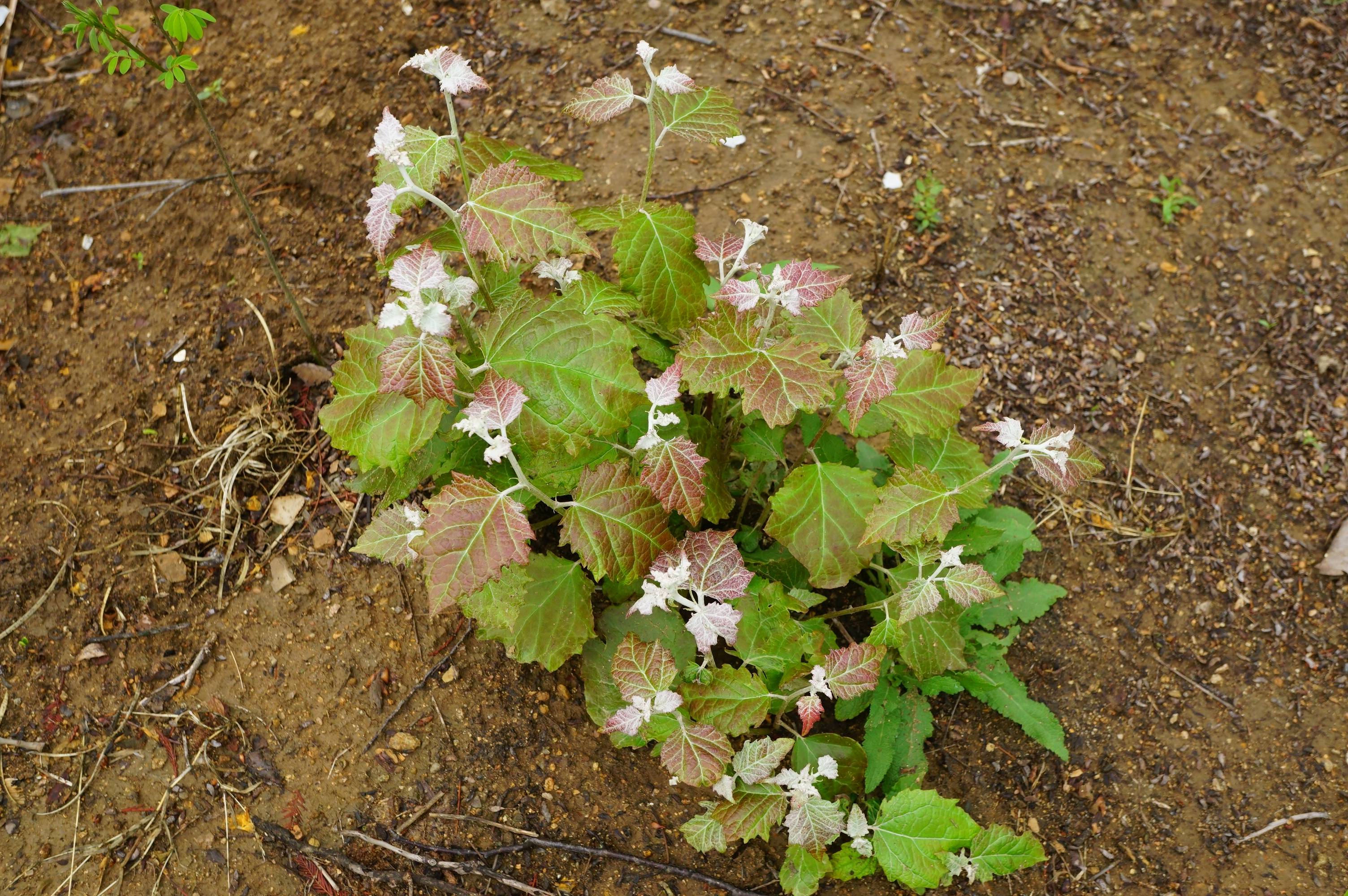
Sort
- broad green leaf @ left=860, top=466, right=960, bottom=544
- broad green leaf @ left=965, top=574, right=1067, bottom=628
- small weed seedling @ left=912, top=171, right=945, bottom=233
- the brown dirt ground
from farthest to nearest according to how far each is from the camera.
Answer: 1. small weed seedling @ left=912, top=171, right=945, bottom=233
2. broad green leaf @ left=965, top=574, right=1067, bottom=628
3. the brown dirt ground
4. broad green leaf @ left=860, top=466, right=960, bottom=544

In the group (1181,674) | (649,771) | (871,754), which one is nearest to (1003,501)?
(1181,674)

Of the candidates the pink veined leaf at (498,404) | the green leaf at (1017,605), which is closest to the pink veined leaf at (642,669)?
the pink veined leaf at (498,404)

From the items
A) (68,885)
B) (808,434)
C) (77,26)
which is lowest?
(68,885)

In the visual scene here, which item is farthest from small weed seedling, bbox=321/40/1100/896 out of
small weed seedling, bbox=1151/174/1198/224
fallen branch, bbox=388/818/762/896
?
small weed seedling, bbox=1151/174/1198/224

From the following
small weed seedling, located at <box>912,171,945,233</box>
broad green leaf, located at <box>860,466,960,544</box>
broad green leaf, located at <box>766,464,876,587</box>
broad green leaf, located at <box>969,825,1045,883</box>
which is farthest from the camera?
small weed seedling, located at <box>912,171,945,233</box>

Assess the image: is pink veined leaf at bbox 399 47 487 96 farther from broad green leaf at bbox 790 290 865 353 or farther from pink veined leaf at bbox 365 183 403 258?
broad green leaf at bbox 790 290 865 353

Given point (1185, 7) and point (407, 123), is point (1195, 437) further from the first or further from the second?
point (407, 123)

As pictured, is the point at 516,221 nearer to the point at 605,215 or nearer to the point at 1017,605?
the point at 605,215
